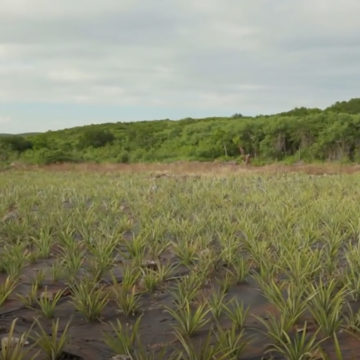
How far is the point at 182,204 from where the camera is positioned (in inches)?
301

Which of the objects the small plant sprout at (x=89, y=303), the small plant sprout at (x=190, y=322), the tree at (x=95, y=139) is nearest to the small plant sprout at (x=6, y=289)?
the small plant sprout at (x=89, y=303)

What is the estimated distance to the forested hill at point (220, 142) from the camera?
28.5m

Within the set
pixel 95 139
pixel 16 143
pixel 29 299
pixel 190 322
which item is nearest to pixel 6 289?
pixel 29 299

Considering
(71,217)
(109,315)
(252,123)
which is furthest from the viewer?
(252,123)

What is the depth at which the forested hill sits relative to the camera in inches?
1120

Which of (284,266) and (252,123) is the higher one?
(252,123)

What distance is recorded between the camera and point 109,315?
9.36ft

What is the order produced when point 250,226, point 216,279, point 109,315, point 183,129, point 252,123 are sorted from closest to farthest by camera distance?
point 109,315 < point 216,279 < point 250,226 < point 252,123 < point 183,129

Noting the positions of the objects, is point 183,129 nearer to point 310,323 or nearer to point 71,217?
point 71,217

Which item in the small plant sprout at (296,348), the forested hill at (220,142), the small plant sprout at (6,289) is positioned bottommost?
the small plant sprout at (296,348)

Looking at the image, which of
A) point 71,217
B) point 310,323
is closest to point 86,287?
point 310,323

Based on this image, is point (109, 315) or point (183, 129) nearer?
point (109, 315)

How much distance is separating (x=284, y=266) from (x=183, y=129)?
35.4 m

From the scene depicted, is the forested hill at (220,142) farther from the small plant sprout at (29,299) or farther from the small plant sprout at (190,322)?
the small plant sprout at (190,322)
